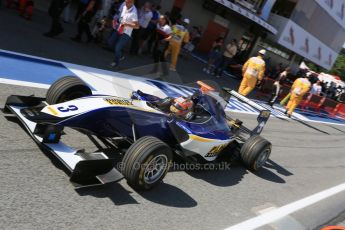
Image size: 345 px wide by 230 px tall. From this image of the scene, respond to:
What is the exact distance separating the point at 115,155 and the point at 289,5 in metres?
25.8

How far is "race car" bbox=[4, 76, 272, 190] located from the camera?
14.2 feet

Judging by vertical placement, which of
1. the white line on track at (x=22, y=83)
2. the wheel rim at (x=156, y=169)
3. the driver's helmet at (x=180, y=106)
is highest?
the driver's helmet at (x=180, y=106)

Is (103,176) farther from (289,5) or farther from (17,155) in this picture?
(289,5)

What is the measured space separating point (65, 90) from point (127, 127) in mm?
969

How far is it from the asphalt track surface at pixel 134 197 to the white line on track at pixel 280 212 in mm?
91

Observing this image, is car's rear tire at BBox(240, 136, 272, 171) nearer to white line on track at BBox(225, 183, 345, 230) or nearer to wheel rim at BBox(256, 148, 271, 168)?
wheel rim at BBox(256, 148, 271, 168)

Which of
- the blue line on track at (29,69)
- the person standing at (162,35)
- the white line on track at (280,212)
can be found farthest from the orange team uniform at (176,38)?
the white line on track at (280,212)

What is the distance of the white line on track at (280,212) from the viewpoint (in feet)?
16.2

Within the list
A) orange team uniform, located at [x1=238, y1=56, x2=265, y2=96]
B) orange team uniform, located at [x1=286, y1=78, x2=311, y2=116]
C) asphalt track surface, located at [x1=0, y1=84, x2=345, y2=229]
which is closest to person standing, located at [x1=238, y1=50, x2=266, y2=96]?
orange team uniform, located at [x1=238, y1=56, x2=265, y2=96]

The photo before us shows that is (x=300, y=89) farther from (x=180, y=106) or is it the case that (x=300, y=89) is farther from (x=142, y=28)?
(x=180, y=106)

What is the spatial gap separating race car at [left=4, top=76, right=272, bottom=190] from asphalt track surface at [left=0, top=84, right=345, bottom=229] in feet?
0.75

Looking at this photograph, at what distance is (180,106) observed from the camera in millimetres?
5516

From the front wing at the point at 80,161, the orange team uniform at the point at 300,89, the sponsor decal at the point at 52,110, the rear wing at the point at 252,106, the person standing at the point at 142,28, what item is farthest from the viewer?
the orange team uniform at the point at 300,89

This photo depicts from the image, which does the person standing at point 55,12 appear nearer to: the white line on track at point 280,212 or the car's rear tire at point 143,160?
the car's rear tire at point 143,160
